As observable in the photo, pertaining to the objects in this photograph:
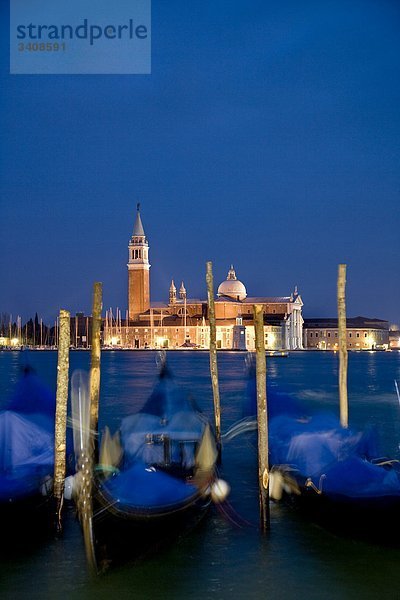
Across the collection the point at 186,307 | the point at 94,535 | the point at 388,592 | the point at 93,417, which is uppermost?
the point at 186,307

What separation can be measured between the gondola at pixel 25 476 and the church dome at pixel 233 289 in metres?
50.6

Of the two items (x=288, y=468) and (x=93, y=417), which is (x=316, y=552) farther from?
(x=93, y=417)

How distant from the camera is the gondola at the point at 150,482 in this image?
16.9ft

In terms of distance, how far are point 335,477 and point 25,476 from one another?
2.22m

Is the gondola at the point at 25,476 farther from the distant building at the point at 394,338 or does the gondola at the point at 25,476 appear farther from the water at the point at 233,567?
the distant building at the point at 394,338

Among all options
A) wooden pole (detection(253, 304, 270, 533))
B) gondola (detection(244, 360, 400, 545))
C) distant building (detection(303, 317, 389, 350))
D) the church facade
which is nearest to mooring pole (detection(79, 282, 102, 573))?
wooden pole (detection(253, 304, 270, 533))

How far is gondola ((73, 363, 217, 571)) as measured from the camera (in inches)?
202

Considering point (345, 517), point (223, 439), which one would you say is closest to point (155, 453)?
point (345, 517)

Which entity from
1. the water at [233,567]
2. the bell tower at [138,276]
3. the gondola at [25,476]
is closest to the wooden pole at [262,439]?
the water at [233,567]

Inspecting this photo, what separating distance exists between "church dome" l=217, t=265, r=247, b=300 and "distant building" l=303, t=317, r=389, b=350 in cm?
647

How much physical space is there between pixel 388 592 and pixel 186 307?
2043 inches

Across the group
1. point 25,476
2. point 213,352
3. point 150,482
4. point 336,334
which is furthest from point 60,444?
point 336,334

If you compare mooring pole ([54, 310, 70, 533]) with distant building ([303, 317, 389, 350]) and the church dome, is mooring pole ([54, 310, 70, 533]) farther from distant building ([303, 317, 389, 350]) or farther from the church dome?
distant building ([303, 317, 389, 350])

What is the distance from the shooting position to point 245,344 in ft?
181
